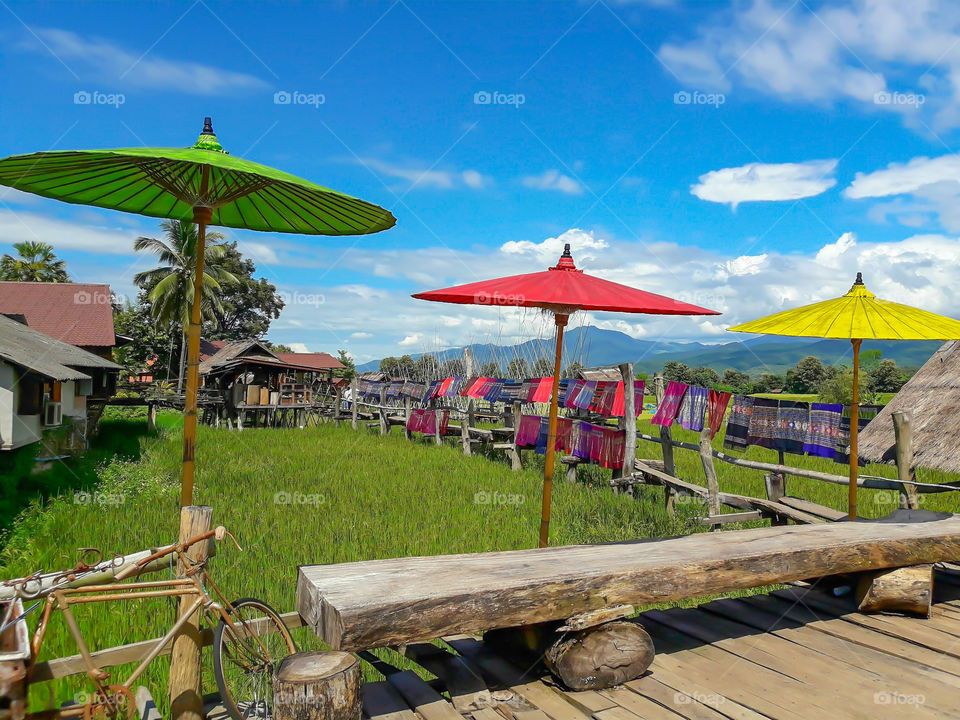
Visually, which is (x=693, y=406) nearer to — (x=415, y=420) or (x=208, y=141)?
(x=208, y=141)

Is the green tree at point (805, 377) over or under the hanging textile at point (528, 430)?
over

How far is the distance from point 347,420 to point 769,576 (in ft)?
77.3

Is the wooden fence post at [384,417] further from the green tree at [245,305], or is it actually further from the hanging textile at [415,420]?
the green tree at [245,305]

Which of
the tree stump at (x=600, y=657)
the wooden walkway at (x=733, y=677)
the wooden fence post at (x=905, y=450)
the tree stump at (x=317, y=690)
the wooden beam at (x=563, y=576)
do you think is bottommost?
the wooden walkway at (x=733, y=677)

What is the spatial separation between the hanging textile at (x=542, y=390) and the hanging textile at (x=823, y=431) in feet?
16.8

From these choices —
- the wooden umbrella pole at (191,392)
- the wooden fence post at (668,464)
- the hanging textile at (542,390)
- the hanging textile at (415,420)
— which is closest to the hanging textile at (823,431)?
the wooden fence post at (668,464)

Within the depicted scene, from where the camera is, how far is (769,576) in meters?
4.08

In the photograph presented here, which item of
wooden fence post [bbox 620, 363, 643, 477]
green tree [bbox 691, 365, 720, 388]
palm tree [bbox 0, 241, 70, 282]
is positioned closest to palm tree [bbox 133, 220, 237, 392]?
palm tree [bbox 0, 241, 70, 282]

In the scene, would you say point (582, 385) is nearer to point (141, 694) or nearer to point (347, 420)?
point (141, 694)

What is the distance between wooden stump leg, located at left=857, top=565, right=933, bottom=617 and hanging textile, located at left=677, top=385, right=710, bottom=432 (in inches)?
160

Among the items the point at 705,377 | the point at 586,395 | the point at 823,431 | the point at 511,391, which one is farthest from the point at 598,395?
the point at 705,377

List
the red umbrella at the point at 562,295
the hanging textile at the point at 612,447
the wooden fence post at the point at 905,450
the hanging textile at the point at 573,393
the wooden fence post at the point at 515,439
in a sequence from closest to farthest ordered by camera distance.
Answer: the red umbrella at the point at 562,295 → the wooden fence post at the point at 905,450 → the hanging textile at the point at 612,447 → the hanging textile at the point at 573,393 → the wooden fence post at the point at 515,439

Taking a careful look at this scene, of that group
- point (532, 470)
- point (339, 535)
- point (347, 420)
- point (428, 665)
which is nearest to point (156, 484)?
point (339, 535)

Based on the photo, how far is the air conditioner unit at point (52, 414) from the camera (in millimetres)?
15234
